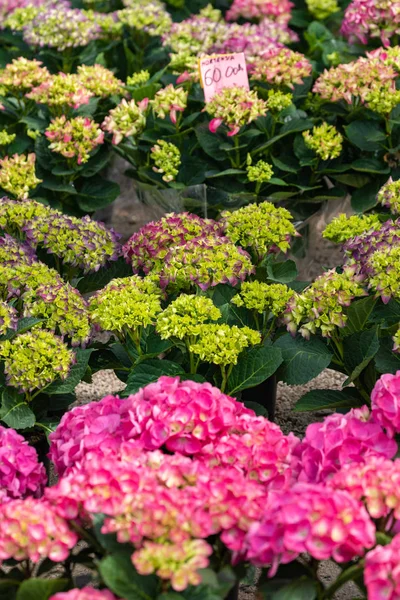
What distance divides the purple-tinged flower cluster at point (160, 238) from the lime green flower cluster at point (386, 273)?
0.52 meters

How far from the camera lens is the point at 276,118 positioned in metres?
3.24

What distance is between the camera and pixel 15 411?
211 cm

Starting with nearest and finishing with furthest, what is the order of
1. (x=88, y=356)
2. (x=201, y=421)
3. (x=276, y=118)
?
(x=201, y=421), (x=88, y=356), (x=276, y=118)

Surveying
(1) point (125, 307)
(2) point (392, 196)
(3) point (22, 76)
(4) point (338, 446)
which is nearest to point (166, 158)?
(3) point (22, 76)

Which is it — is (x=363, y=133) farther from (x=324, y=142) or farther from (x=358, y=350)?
(x=358, y=350)

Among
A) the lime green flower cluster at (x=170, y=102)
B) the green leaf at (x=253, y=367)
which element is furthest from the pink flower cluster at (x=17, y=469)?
the lime green flower cluster at (x=170, y=102)

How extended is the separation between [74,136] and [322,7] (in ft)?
6.01

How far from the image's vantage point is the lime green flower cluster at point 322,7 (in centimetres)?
436

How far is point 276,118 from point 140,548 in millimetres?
2176

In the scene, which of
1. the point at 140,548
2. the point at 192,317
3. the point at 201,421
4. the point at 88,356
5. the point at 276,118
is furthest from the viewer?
the point at 276,118

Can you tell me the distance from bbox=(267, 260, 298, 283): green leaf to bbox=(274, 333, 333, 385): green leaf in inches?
10.7

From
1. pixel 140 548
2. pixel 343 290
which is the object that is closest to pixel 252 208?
pixel 343 290

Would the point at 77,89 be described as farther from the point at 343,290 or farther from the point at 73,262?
the point at 343,290

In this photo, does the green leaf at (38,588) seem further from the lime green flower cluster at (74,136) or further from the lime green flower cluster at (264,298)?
the lime green flower cluster at (74,136)
